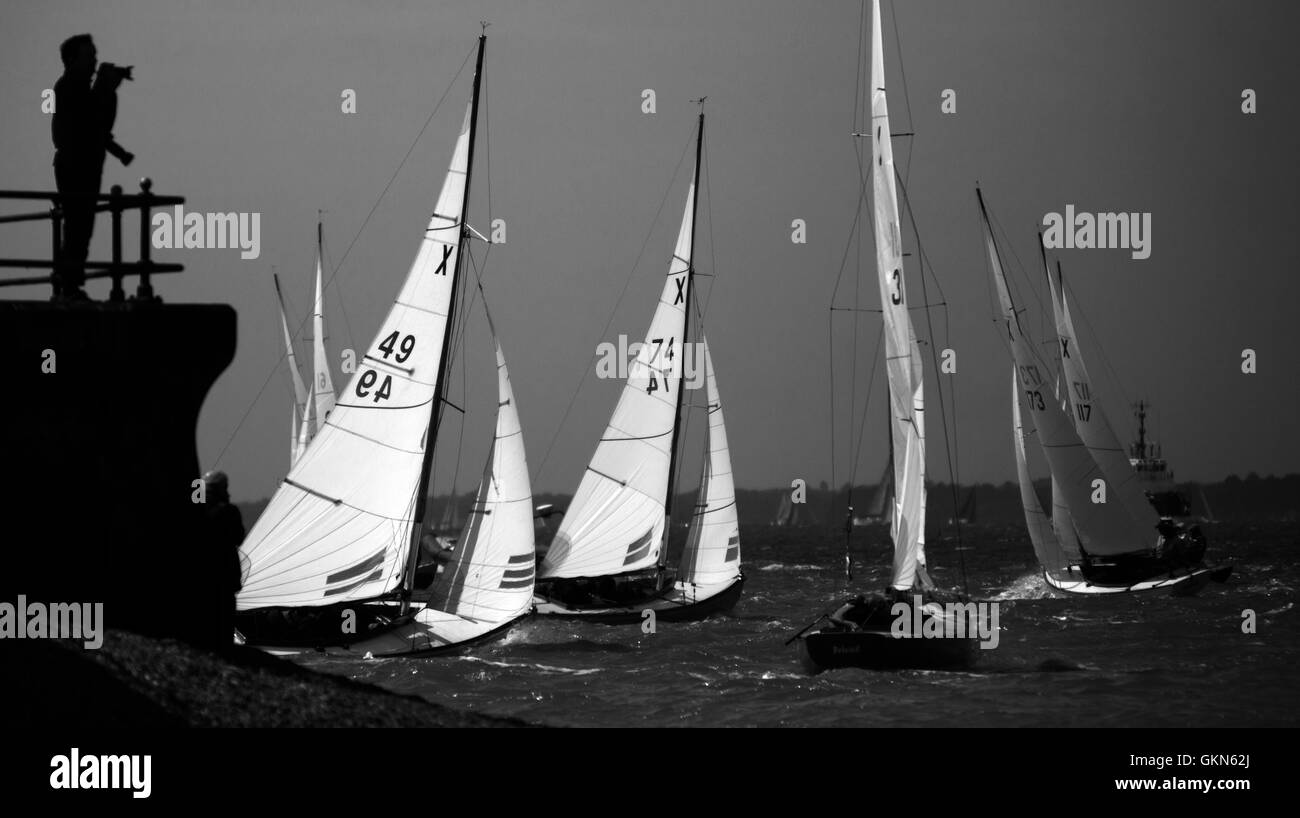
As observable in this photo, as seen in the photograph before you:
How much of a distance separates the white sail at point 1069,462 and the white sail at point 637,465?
494 inches

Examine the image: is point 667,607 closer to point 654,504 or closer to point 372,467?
point 654,504

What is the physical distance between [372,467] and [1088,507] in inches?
1304

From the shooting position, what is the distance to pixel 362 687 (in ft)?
52.3

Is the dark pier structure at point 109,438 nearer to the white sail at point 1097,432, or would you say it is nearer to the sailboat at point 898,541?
the sailboat at point 898,541

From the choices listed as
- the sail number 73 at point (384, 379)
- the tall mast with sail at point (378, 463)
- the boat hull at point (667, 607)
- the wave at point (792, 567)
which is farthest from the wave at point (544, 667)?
the wave at point (792, 567)

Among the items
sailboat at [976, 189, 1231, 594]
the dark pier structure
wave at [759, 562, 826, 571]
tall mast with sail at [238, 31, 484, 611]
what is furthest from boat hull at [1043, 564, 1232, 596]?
the dark pier structure

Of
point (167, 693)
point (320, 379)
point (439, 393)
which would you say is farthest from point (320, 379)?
point (167, 693)

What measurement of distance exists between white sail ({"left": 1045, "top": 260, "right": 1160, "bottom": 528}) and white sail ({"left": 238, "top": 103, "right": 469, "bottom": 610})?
31.9 m

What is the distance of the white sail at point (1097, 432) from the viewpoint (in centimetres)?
6209

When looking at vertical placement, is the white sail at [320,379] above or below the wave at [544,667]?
above
